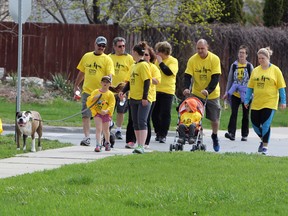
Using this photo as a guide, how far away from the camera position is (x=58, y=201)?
28.5 feet

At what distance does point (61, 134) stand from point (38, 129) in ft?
16.3

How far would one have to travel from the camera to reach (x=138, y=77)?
14.5 m

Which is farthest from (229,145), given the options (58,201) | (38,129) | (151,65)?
(58,201)

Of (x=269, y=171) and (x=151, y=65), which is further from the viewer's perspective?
(x=151, y=65)

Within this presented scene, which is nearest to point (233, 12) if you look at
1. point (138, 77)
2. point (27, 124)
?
point (138, 77)

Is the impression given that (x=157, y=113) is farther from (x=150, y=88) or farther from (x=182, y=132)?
(x=182, y=132)

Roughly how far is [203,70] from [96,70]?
2.04 m

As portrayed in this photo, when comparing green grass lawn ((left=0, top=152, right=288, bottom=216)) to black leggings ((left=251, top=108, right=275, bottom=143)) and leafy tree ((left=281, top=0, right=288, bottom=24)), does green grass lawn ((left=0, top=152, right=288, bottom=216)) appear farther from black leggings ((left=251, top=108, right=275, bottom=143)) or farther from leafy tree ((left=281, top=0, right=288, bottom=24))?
leafy tree ((left=281, top=0, right=288, bottom=24))

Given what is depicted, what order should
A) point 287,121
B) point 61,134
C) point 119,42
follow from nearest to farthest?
1. point 119,42
2. point 61,134
3. point 287,121

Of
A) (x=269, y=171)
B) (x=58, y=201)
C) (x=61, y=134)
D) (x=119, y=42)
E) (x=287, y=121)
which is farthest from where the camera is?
(x=287, y=121)

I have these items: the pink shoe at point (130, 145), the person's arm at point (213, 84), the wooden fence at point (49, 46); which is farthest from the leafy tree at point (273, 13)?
the person's arm at point (213, 84)

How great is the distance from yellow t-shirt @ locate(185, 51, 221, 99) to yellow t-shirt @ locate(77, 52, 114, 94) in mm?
1572

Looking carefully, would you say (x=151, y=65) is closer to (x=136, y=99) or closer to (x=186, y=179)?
(x=136, y=99)

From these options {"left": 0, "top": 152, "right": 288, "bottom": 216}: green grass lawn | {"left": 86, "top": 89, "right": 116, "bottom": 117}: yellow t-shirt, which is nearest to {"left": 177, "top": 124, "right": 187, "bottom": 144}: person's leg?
{"left": 86, "top": 89, "right": 116, "bottom": 117}: yellow t-shirt
